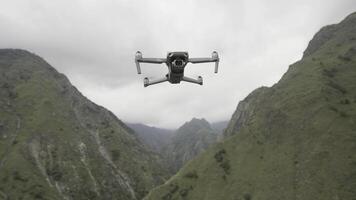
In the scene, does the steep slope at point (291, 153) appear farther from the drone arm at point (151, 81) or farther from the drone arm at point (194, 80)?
the drone arm at point (151, 81)

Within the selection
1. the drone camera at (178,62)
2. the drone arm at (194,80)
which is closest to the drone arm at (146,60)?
the drone camera at (178,62)

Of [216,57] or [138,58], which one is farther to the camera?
[216,57]

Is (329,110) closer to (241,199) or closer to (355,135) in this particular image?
(355,135)

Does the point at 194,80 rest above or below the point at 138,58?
below

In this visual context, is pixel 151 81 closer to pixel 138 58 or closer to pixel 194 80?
pixel 138 58

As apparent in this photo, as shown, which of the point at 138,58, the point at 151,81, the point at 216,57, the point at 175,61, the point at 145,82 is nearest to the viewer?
the point at 138,58

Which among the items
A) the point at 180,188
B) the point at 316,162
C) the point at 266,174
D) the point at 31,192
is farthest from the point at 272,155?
the point at 31,192

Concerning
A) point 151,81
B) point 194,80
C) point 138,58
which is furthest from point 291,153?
point 138,58

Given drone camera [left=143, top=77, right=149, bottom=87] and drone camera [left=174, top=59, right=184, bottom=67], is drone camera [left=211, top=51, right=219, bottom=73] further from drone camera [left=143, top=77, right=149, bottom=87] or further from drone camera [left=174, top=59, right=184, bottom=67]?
drone camera [left=143, top=77, right=149, bottom=87]

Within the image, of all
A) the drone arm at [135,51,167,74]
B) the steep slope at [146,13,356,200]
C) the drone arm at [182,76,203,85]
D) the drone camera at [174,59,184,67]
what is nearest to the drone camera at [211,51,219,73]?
the drone arm at [182,76,203,85]

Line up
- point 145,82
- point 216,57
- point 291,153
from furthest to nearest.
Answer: point 291,153
point 145,82
point 216,57
